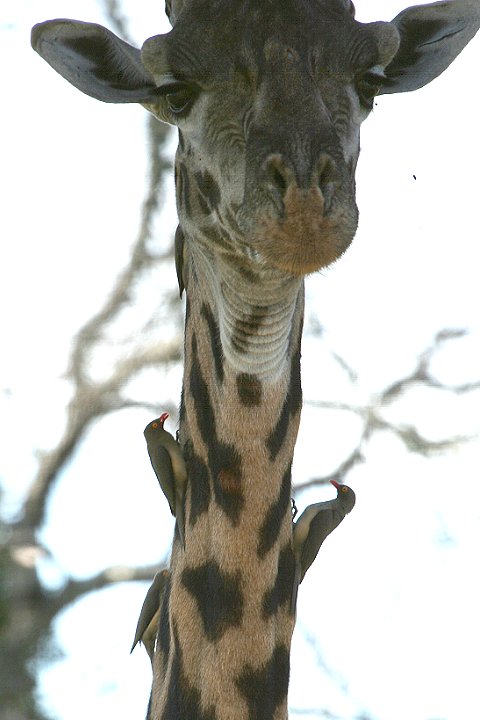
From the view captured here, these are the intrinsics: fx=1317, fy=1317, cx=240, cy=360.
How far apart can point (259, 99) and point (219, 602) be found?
159 cm

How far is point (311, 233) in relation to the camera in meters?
3.66

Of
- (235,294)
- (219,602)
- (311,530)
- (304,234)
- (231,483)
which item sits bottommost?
(219,602)

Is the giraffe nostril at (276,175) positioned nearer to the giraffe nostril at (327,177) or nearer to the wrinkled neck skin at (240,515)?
the giraffe nostril at (327,177)

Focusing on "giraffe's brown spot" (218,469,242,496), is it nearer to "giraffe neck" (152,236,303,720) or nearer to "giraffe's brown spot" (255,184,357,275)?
"giraffe neck" (152,236,303,720)

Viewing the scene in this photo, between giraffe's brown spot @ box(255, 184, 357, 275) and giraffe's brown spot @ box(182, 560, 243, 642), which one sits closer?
giraffe's brown spot @ box(255, 184, 357, 275)

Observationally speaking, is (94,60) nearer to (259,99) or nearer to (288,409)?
(259,99)

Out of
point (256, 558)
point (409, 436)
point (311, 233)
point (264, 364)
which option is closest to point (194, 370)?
point (264, 364)

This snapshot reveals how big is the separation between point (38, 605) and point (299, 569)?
11.5 meters

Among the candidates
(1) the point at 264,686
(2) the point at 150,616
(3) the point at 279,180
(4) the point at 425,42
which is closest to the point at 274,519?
(1) the point at 264,686

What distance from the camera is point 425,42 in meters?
4.75

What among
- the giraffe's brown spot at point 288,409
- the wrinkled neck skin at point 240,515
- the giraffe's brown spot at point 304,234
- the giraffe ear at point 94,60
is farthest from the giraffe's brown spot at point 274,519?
the giraffe ear at point 94,60

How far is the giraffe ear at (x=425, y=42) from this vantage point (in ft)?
15.4

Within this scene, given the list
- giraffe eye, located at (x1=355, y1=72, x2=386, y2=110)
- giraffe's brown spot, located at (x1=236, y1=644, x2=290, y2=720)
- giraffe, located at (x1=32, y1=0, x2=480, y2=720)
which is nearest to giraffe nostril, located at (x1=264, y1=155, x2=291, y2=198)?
giraffe, located at (x1=32, y1=0, x2=480, y2=720)

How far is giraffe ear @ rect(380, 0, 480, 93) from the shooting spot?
15.4ft
